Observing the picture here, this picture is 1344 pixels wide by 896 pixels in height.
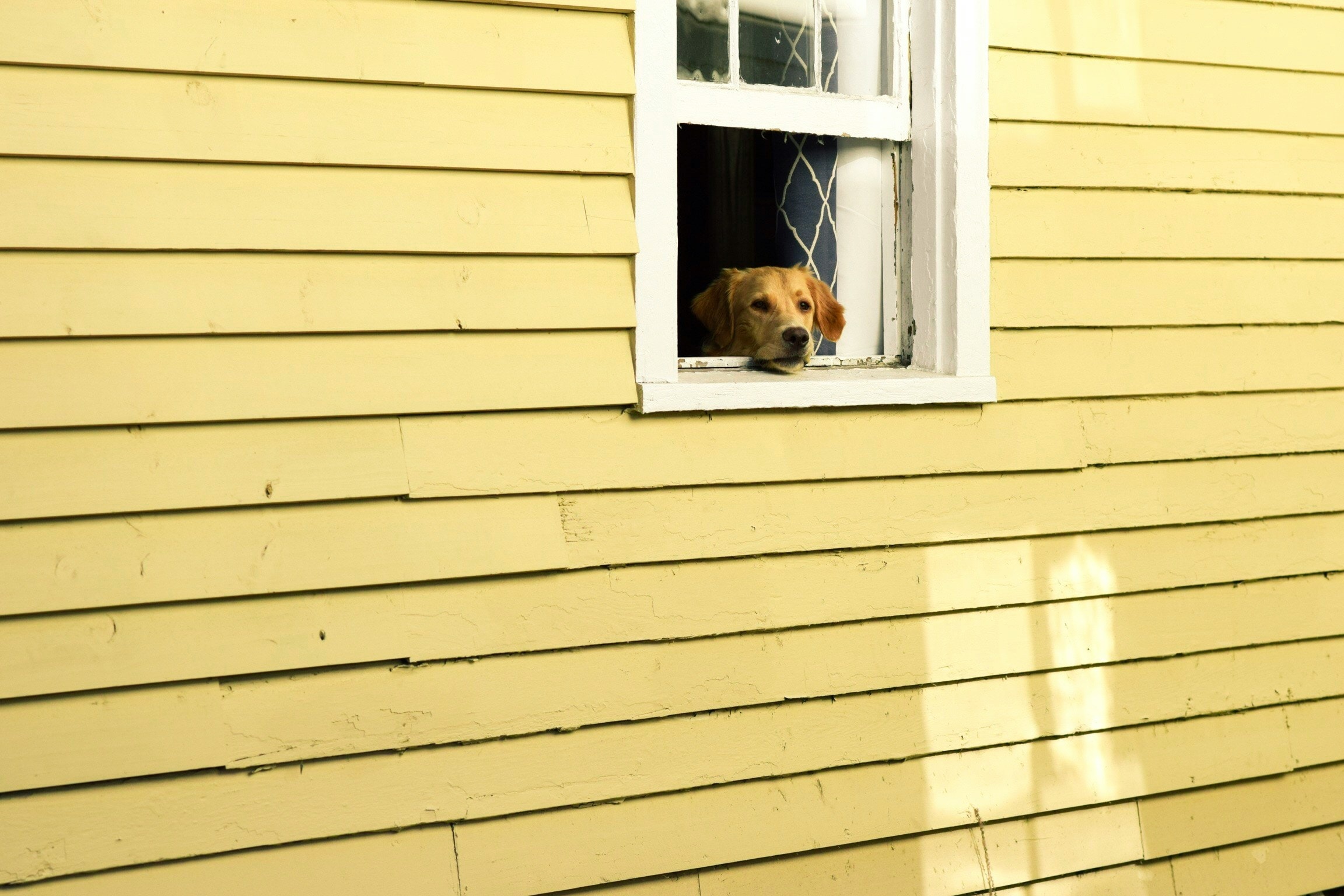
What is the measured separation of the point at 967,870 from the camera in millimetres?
2617

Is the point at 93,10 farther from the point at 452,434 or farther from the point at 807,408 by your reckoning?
the point at 807,408

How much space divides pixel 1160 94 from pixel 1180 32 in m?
0.18

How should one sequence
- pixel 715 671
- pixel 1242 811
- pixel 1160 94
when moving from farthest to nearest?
pixel 1242 811
pixel 1160 94
pixel 715 671

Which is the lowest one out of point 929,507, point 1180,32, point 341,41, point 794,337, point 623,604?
point 623,604

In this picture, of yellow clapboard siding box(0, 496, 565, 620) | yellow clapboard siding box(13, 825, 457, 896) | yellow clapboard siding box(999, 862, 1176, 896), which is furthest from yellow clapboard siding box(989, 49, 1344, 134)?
yellow clapboard siding box(13, 825, 457, 896)

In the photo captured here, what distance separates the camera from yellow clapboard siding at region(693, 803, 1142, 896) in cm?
244

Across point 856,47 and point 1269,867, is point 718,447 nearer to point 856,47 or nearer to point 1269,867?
point 856,47

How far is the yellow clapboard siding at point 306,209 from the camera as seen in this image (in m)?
1.91

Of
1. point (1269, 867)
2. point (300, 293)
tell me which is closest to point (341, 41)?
point (300, 293)

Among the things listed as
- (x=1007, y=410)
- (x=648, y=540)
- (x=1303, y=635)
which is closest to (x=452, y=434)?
(x=648, y=540)

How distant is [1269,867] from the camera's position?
2938mm

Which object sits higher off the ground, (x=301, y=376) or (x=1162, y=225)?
(x=1162, y=225)

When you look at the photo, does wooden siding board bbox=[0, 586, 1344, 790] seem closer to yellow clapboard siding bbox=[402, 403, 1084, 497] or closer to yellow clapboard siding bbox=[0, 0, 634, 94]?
yellow clapboard siding bbox=[402, 403, 1084, 497]

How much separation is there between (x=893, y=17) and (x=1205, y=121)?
926 millimetres
